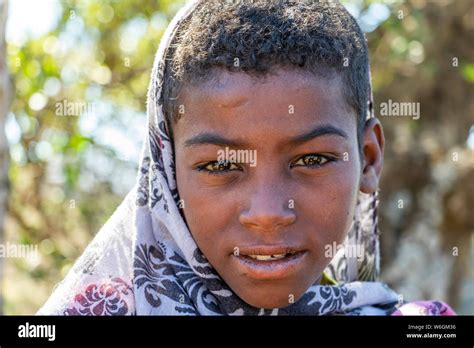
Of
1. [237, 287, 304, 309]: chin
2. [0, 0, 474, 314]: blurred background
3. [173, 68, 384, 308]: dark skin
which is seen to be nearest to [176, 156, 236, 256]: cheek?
[173, 68, 384, 308]: dark skin

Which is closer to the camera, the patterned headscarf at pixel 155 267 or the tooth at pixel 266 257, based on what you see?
the tooth at pixel 266 257

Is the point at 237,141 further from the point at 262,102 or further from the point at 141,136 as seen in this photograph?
the point at 141,136

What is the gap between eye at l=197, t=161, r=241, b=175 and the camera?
165 centimetres

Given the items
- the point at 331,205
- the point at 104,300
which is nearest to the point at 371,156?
the point at 331,205

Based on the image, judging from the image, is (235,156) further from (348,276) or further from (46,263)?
(46,263)

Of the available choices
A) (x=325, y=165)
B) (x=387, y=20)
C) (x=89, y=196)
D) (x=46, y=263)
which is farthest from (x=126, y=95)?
(x=325, y=165)

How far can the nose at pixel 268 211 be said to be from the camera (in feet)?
5.12

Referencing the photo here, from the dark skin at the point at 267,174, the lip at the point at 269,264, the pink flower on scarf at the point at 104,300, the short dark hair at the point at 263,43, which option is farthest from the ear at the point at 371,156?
the pink flower on scarf at the point at 104,300

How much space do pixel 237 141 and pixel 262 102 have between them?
0.33ft

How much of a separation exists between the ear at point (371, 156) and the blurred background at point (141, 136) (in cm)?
254

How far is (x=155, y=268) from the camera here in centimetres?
178

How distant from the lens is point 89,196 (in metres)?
4.77

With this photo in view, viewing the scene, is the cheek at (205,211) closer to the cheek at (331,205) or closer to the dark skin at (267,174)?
the dark skin at (267,174)

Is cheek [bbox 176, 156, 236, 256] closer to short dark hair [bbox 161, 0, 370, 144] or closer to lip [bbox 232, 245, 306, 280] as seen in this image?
lip [bbox 232, 245, 306, 280]
